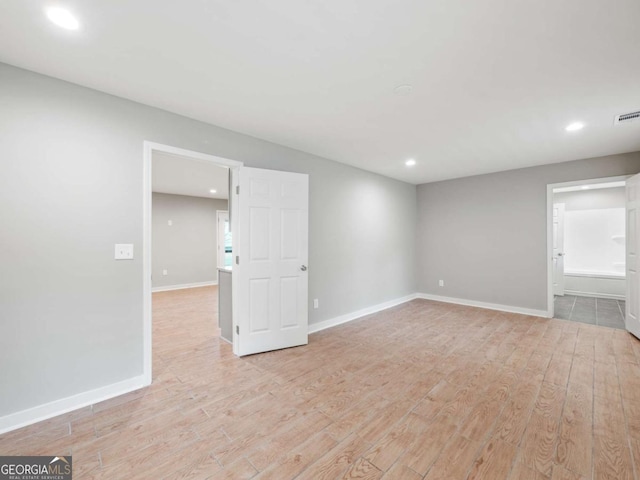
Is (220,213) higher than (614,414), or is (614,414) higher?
(220,213)

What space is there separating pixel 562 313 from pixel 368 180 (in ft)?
13.5

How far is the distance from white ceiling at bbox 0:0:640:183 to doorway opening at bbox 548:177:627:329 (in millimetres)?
3870

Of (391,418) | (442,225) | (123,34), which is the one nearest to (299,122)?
(123,34)

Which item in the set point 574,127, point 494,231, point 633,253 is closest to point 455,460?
point 574,127

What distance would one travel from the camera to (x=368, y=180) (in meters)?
4.99

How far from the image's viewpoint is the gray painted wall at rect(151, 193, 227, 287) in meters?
7.32

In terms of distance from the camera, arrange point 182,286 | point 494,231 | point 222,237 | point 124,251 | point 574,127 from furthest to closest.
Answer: point 222,237, point 182,286, point 494,231, point 574,127, point 124,251

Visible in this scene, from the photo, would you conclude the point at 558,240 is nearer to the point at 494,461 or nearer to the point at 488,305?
the point at 488,305

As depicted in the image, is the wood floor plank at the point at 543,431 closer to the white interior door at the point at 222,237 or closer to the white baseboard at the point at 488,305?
the white baseboard at the point at 488,305

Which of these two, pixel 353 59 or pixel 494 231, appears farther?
pixel 494 231

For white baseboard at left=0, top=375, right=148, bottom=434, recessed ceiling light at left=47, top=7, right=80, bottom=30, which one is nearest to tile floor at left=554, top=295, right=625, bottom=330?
white baseboard at left=0, top=375, right=148, bottom=434

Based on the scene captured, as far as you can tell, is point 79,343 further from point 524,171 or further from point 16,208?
point 524,171

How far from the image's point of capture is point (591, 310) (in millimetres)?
5039

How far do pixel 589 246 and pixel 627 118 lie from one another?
5046 millimetres
